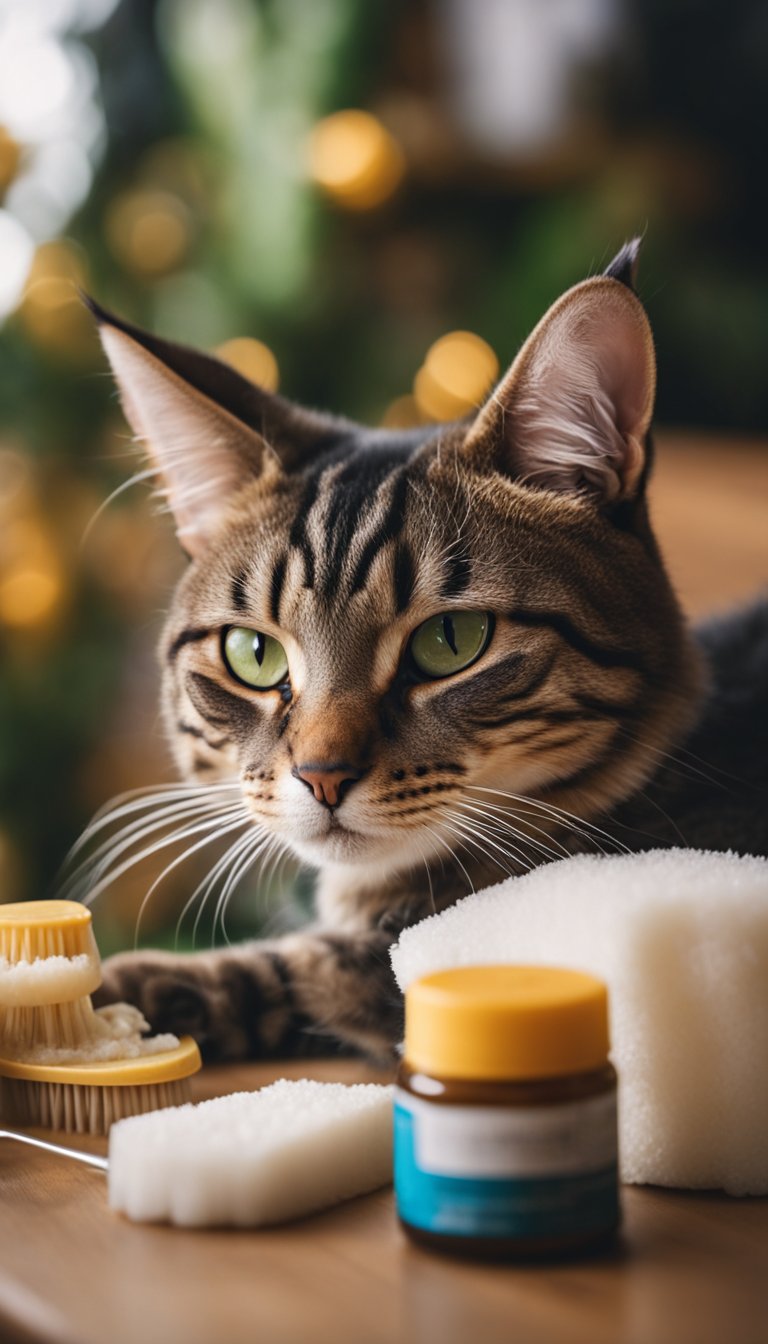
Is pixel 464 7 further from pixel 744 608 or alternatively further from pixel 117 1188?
pixel 117 1188

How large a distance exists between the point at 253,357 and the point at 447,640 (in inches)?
45.6

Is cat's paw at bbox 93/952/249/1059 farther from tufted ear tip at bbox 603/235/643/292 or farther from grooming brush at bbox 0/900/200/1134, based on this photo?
tufted ear tip at bbox 603/235/643/292

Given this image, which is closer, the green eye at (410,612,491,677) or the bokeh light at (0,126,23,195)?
the green eye at (410,612,491,677)

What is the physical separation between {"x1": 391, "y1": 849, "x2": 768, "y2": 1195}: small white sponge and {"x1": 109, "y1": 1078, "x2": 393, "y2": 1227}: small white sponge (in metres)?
0.12

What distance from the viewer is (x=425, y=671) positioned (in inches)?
35.6

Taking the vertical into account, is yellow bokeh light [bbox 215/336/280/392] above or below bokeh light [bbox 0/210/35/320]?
below

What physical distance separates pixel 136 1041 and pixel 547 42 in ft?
6.14

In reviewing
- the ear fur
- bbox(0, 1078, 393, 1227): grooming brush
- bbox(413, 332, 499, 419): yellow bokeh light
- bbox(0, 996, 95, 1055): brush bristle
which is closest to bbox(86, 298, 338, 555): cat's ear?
the ear fur

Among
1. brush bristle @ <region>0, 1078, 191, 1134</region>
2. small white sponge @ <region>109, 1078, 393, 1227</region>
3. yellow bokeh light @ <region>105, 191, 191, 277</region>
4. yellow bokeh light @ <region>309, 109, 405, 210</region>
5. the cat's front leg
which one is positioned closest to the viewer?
small white sponge @ <region>109, 1078, 393, 1227</region>

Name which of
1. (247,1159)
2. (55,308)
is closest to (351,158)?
(55,308)

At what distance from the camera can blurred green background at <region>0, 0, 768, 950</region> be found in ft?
6.18

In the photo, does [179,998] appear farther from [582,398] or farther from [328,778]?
[582,398]

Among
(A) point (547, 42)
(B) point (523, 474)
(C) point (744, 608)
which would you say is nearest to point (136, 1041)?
(B) point (523, 474)

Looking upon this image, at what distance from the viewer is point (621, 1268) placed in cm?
60
